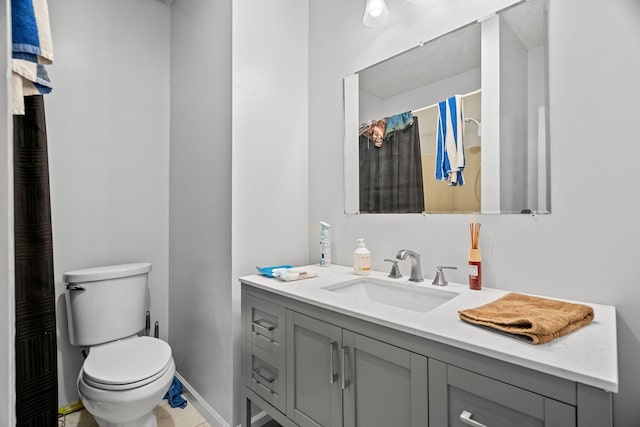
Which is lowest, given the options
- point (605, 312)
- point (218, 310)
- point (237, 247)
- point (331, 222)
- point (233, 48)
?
point (218, 310)

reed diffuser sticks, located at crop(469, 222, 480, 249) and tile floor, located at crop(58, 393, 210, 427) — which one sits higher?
reed diffuser sticks, located at crop(469, 222, 480, 249)

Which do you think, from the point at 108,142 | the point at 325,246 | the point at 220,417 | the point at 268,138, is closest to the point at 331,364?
the point at 325,246

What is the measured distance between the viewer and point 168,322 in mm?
2154

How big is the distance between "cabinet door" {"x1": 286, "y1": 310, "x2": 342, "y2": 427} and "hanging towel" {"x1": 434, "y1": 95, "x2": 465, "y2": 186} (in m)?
0.80

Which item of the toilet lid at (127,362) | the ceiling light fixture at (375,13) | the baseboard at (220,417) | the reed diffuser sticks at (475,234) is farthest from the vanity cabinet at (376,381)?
the ceiling light fixture at (375,13)

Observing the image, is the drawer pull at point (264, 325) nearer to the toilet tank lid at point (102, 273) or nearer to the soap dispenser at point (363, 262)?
the soap dispenser at point (363, 262)

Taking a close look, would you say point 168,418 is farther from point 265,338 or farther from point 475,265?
point 475,265

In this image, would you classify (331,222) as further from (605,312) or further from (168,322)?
(168,322)

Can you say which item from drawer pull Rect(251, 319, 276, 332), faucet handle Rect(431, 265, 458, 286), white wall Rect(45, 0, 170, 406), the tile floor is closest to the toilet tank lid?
white wall Rect(45, 0, 170, 406)

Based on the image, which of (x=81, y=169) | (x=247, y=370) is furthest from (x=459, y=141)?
(x=81, y=169)

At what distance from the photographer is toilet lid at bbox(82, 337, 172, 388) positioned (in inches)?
51.2

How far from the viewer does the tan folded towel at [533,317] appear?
2.27ft

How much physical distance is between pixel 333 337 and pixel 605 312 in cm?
79

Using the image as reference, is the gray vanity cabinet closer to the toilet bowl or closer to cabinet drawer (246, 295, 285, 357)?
cabinet drawer (246, 295, 285, 357)
